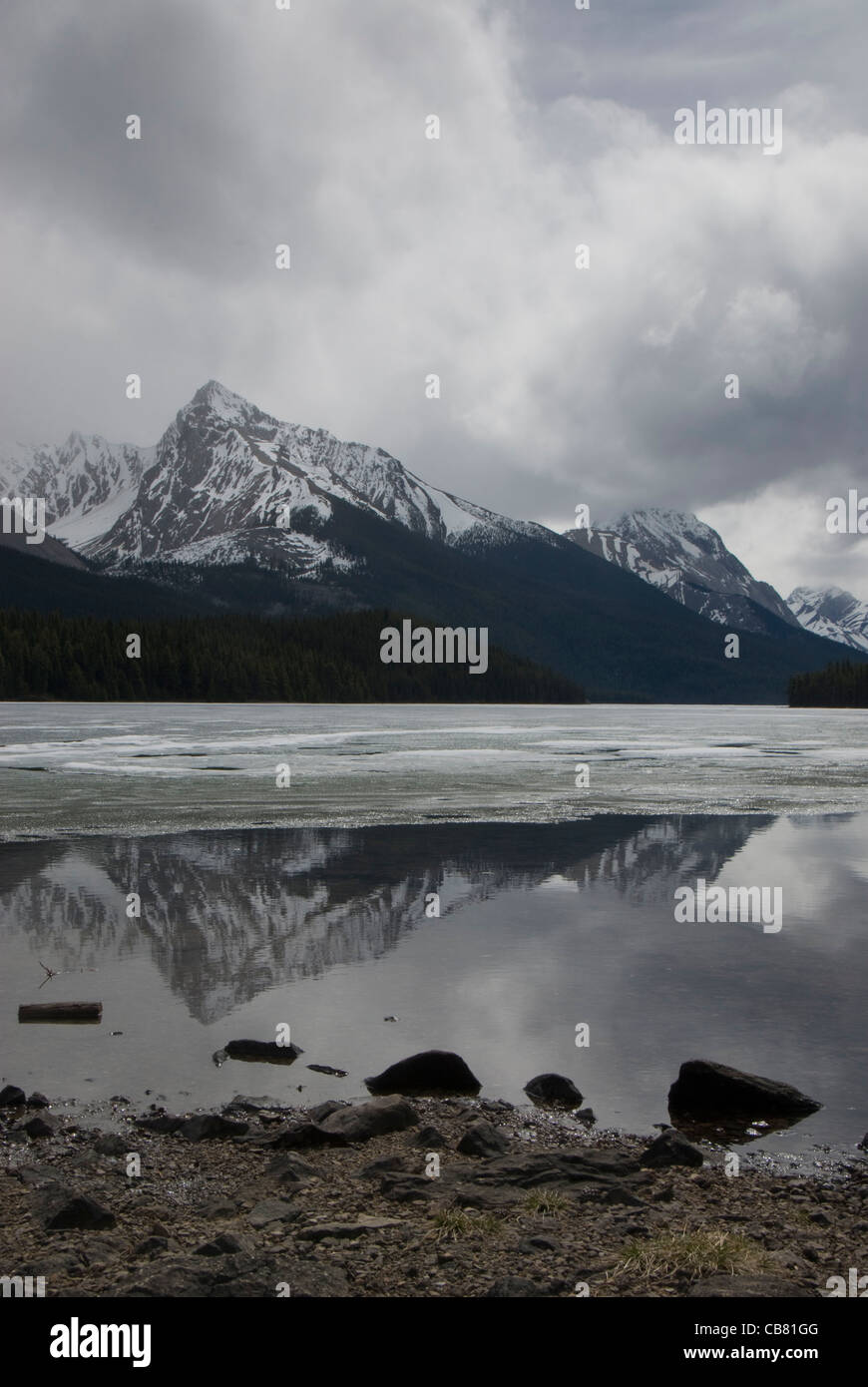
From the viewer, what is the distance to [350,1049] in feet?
44.3

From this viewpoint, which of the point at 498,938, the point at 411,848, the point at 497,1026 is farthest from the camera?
the point at 411,848

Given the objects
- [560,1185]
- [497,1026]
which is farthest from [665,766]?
[560,1185]

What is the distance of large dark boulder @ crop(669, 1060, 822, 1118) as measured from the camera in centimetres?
1145

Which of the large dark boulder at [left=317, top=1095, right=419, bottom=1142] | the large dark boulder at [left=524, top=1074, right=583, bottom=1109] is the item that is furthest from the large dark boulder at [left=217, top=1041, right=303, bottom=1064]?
the large dark boulder at [left=524, top=1074, right=583, bottom=1109]

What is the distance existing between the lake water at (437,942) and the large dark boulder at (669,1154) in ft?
3.16

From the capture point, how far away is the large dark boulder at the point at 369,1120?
1073 centimetres

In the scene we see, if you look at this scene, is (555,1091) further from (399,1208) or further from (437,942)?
(437,942)

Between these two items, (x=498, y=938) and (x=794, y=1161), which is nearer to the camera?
(x=794, y=1161)

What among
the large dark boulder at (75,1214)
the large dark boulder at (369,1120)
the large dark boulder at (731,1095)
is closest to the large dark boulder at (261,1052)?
the large dark boulder at (369,1120)

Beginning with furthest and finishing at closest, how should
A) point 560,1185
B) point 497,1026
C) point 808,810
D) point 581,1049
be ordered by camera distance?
point 808,810, point 497,1026, point 581,1049, point 560,1185

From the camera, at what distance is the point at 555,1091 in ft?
39.2

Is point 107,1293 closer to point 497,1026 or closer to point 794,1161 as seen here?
point 794,1161

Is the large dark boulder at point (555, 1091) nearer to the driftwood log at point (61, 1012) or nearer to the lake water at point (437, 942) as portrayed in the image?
the lake water at point (437, 942)
